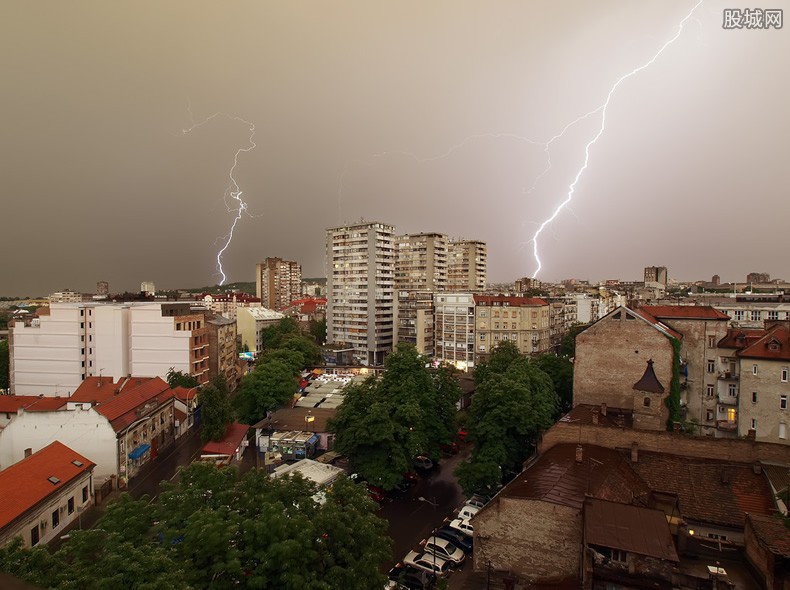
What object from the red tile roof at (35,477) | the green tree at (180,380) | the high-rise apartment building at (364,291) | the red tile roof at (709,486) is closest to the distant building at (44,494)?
the red tile roof at (35,477)

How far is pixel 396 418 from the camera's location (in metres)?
25.3

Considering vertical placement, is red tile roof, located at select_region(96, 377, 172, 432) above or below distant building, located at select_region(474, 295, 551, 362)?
below

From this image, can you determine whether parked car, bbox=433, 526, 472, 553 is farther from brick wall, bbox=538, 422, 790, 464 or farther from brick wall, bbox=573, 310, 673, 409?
brick wall, bbox=573, 310, 673, 409

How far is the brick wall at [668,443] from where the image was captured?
1938 centimetres

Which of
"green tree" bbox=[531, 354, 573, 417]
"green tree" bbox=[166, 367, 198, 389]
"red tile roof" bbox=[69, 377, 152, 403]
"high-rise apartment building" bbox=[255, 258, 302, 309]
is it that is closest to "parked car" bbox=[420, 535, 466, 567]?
"green tree" bbox=[531, 354, 573, 417]

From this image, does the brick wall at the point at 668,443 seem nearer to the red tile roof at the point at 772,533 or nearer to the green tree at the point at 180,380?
the red tile roof at the point at 772,533

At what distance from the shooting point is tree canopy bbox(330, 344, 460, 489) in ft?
76.9

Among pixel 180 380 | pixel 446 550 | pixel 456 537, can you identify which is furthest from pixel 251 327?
pixel 446 550

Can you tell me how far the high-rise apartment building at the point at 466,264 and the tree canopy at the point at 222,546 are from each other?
332 feet

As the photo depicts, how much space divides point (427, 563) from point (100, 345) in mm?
44913

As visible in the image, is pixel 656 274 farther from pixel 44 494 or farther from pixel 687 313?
pixel 44 494

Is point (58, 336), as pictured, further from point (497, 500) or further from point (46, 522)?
point (497, 500)

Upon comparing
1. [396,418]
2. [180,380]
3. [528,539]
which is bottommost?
[180,380]

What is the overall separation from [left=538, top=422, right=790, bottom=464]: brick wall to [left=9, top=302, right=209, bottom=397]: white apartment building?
1550 inches
